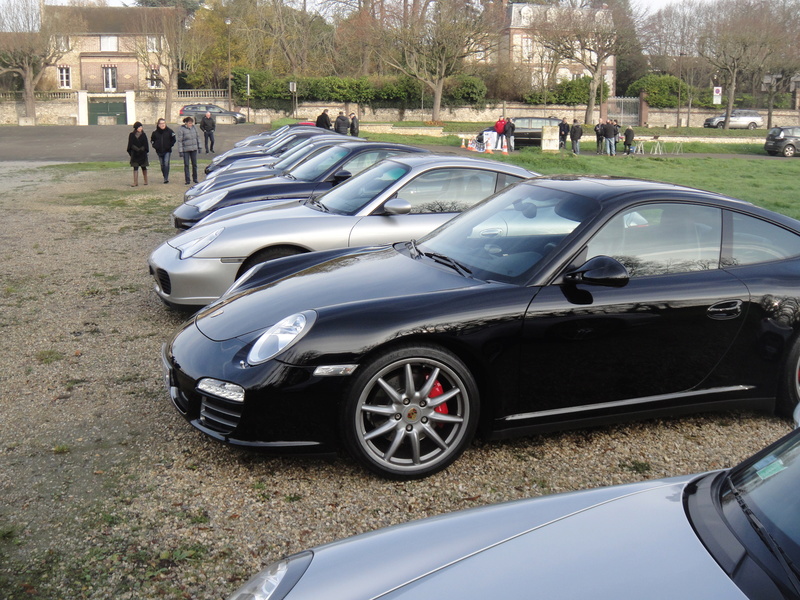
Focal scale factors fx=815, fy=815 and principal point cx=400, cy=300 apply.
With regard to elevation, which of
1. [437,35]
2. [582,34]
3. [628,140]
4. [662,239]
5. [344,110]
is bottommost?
[662,239]

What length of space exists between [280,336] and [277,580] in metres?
1.98

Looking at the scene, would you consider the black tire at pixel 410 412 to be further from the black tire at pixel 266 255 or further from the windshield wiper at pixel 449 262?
the black tire at pixel 266 255

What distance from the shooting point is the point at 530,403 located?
430 centimetres

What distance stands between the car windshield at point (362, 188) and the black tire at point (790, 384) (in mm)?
3775

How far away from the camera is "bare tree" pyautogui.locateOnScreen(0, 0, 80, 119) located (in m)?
68.0

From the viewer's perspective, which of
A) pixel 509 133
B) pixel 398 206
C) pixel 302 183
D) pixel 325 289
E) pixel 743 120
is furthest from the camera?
pixel 743 120

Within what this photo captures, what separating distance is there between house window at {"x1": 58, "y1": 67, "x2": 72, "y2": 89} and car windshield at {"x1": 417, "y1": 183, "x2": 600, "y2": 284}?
86832 millimetres

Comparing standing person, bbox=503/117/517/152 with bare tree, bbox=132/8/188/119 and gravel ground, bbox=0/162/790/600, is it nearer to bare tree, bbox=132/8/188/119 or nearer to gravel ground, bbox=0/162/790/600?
gravel ground, bbox=0/162/790/600

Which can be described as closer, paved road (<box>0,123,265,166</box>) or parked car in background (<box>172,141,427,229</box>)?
parked car in background (<box>172,141,427,229</box>)

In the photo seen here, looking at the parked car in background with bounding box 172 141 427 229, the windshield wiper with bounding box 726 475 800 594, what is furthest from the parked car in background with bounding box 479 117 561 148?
the windshield wiper with bounding box 726 475 800 594

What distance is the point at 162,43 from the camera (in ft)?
245

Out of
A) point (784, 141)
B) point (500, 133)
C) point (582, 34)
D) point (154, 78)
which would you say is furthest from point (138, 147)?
point (154, 78)

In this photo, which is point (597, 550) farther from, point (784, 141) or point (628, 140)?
point (784, 141)

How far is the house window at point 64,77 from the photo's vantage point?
82.1 metres
